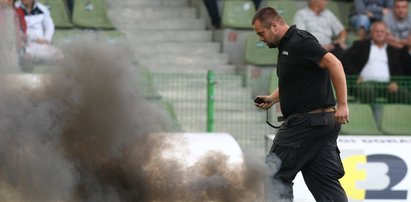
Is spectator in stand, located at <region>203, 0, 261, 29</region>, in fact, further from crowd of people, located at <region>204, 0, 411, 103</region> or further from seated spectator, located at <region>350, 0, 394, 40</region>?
seated spectator, located at <region>350, 0, 394, 40</region>

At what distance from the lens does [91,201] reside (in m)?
7.81

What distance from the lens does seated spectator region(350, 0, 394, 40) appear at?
14.9 metres

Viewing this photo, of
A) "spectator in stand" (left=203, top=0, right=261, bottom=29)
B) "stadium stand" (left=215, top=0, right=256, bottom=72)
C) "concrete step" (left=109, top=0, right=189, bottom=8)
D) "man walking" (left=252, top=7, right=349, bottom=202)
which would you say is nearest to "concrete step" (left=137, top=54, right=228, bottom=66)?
"stadium stand" (left=215, top=0, right=256, bottom=72)

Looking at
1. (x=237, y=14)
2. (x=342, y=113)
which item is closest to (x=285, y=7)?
(x=237, y=14)

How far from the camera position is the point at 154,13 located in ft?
50.6

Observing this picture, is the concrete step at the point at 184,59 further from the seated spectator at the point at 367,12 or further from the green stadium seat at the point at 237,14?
the seated spectator at the point at 367,12

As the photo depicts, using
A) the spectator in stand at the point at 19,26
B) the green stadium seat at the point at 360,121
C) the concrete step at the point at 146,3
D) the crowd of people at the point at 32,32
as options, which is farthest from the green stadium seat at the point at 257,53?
the spectator in stand at the point at 19,26

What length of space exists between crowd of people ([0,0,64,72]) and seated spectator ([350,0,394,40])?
5119mm

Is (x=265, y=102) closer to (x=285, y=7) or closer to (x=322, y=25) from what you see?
(x=322, y=25)

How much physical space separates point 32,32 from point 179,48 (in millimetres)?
3078

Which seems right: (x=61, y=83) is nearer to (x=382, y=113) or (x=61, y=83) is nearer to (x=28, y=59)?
(x=28, y=59)

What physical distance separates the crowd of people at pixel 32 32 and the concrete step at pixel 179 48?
6.75 feet

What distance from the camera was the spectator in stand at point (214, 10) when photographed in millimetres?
14977

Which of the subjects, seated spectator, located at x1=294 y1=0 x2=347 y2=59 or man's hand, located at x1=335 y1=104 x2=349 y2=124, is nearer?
man's hand, located at x1=335 y1=104 x2=349 y2=124
